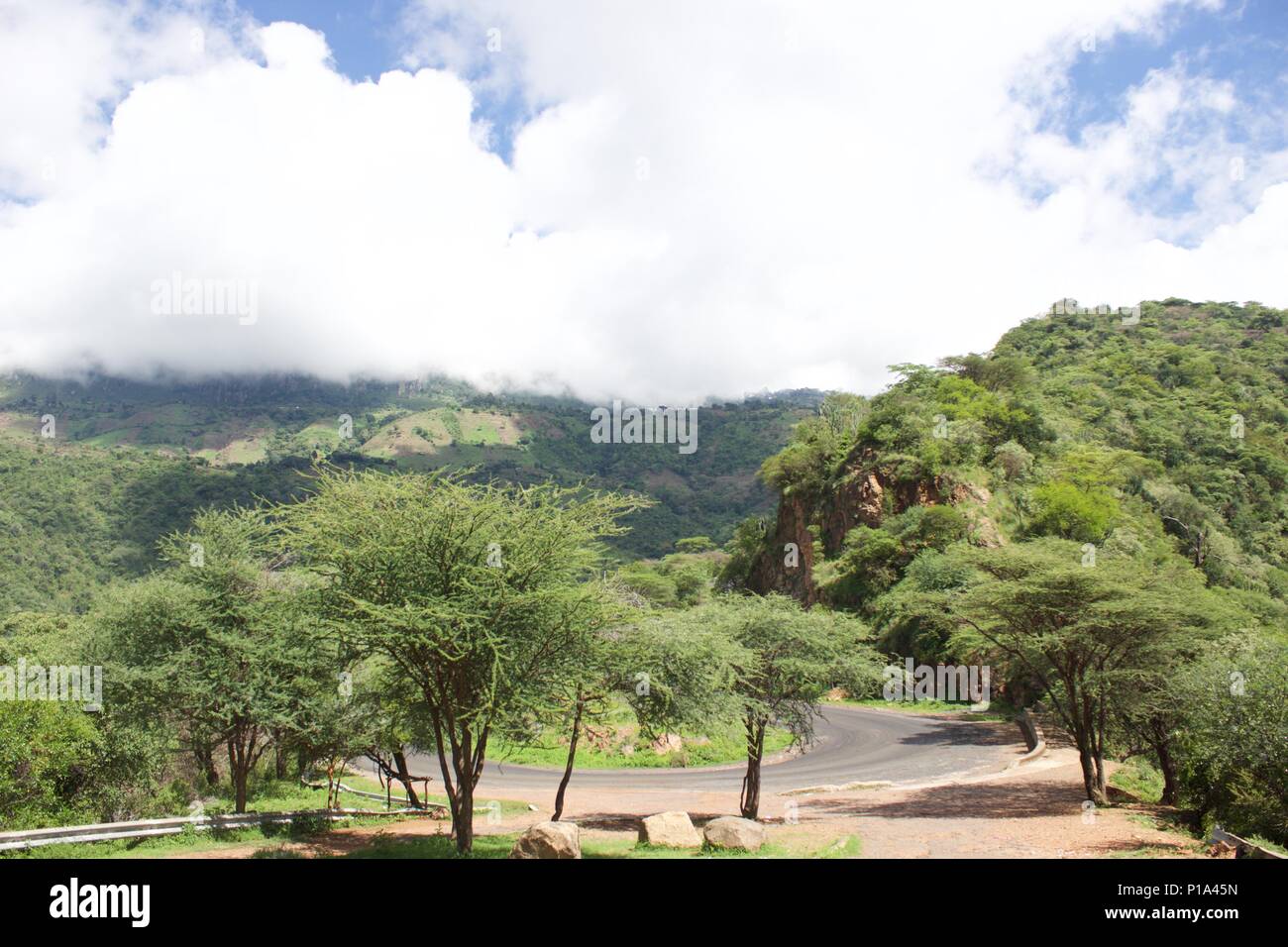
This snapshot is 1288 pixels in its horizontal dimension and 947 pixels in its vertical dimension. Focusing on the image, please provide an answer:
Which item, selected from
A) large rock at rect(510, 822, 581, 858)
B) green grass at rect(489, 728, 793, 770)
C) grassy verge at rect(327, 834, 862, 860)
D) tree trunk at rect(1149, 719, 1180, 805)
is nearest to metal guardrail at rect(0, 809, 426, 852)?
grassy verge at rect(327, 834, 862, 860)

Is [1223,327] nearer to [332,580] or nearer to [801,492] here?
[801,492]

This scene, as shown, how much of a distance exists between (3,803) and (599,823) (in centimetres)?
1515

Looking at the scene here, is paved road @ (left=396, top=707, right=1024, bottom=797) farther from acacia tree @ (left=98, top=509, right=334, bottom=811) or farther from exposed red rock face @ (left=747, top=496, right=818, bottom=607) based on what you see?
exposed red rock face @ (left=747, top=496, right=818, bottom=607)

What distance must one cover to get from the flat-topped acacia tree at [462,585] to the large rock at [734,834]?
494 centimetres

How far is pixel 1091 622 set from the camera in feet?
70.0

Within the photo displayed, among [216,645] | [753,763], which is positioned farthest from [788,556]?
[216,645]

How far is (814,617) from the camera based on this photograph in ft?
74.3

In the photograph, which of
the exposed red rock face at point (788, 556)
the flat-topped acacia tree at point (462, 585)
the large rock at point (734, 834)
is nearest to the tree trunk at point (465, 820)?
the flat-topped acacia tree at point (462, 585)

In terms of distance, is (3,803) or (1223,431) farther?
(1223,431)

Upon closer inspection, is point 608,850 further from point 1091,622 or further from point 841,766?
point 841,766

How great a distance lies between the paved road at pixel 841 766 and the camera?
30922mm

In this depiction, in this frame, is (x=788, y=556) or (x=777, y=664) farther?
(x=788, y=556)

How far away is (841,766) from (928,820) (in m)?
12.6

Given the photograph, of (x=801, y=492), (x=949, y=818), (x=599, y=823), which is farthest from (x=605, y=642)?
(x=801, y=492)
